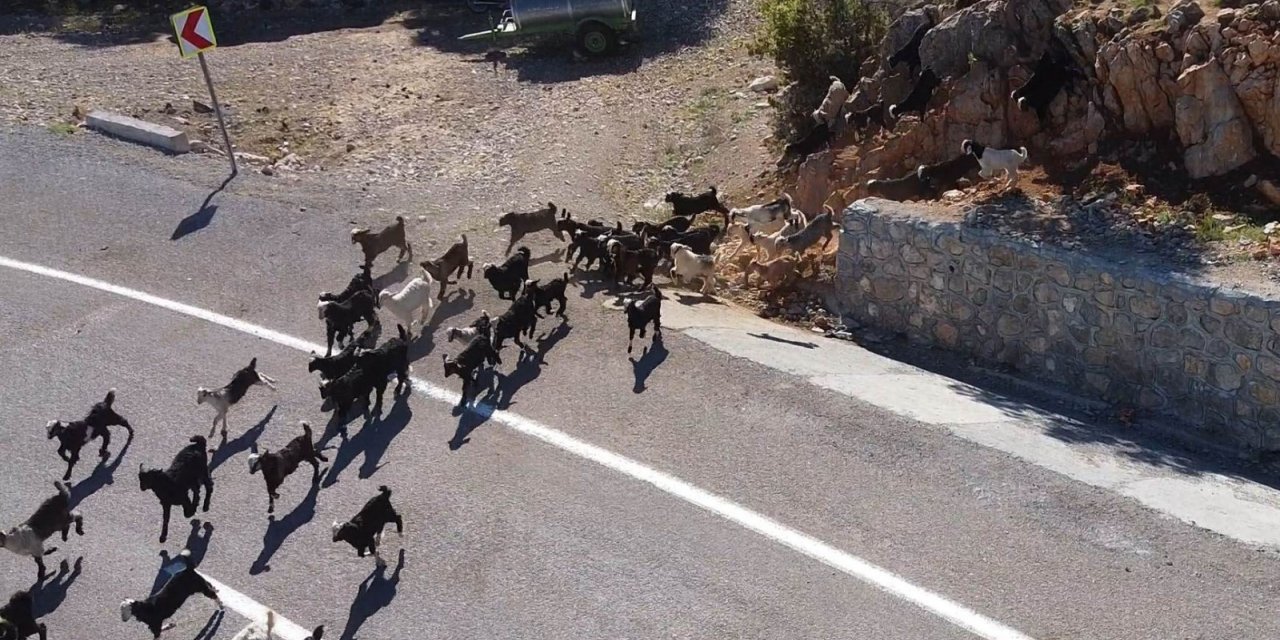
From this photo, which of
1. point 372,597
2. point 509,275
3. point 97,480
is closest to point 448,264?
point 509,275

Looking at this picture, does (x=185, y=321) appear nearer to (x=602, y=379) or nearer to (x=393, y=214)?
(x=393, y=214)

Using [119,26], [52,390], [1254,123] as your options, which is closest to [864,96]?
[1254,123]

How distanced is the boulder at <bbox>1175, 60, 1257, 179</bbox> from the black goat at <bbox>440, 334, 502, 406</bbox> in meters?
7.30

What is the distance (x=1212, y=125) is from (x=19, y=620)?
38.1 ft

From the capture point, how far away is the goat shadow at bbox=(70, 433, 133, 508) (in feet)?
34.4

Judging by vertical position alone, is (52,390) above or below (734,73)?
below

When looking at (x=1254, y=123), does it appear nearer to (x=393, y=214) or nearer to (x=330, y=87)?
(x=393, y=214)

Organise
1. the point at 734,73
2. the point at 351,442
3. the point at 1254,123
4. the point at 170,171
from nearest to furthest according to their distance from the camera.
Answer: the point at 351,442
the point at 1254,123
the point at 170,171
the point at 734,73

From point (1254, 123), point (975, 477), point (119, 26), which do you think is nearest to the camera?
point (975, 477)

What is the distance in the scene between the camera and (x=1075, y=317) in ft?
39.3

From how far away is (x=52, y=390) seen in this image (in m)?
12.1

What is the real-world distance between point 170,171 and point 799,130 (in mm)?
8608

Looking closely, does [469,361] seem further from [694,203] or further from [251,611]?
[694,203]

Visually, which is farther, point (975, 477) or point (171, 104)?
point (171, 104)
